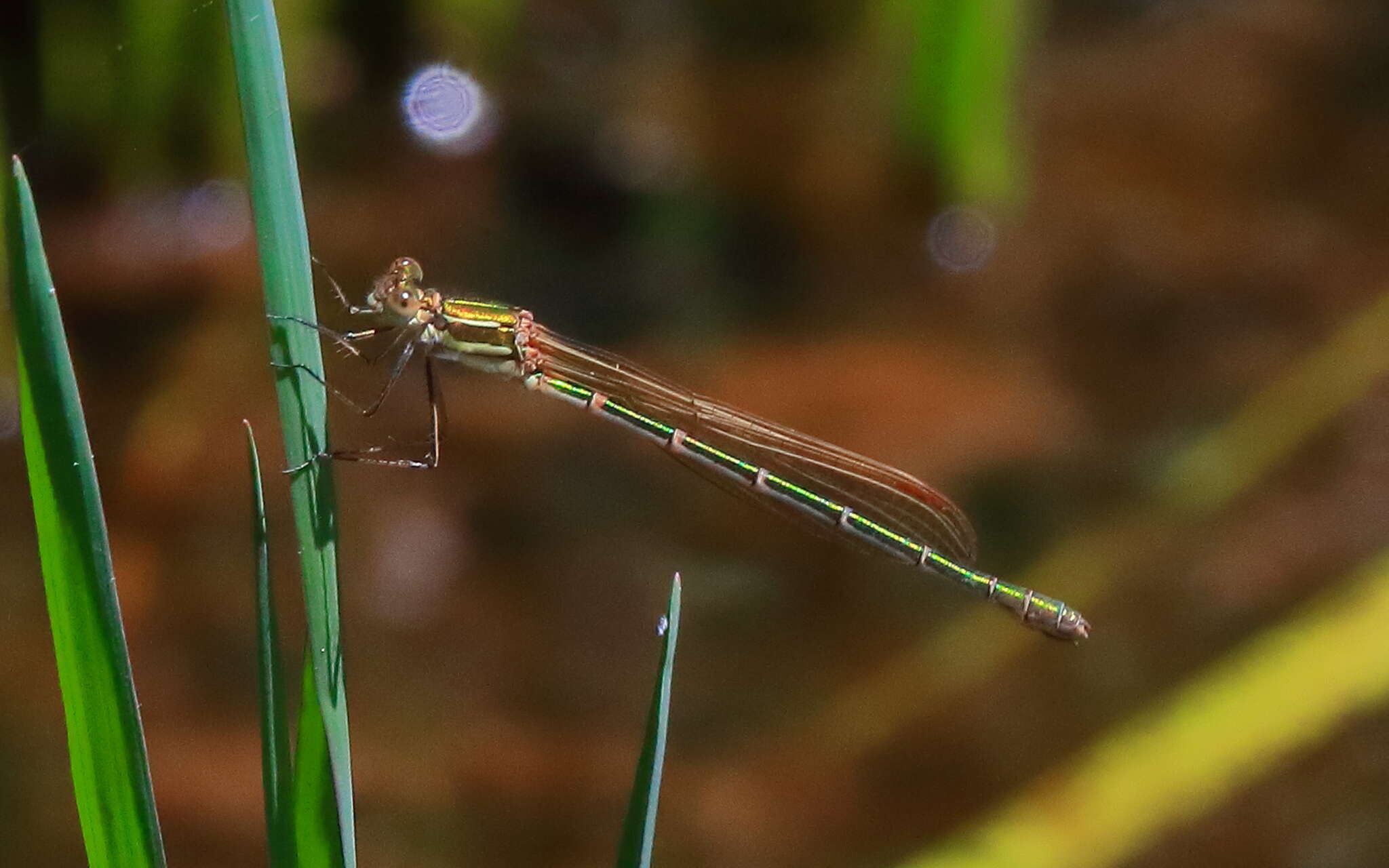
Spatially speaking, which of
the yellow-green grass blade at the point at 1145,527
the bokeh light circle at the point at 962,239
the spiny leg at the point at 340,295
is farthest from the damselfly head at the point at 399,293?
the bokeh light circle at the point at 962,239

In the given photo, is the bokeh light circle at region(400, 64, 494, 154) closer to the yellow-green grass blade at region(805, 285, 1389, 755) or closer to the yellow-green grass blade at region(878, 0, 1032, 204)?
the yellow-green grass blade at region(878, 0, 1032, 204)

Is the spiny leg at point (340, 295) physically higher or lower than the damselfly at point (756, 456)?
lower

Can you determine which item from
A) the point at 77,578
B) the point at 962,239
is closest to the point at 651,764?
the point at 77,578

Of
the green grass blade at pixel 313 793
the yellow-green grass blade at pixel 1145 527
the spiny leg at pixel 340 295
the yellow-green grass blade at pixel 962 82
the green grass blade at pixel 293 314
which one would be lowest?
→ the green grass blade at pixel 313 793

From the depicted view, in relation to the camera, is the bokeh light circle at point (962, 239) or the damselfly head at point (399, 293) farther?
the bokeh light circle at point (962, 239)

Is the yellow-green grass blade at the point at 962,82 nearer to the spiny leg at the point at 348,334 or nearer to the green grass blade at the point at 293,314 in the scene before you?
the spiny leg at the point at 348,334

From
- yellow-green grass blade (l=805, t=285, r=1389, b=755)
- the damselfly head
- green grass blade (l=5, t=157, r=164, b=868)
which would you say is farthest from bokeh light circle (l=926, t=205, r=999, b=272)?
green grass blade (l=5, t=157, r=164, b=868)

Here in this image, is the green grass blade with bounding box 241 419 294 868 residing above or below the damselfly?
below
